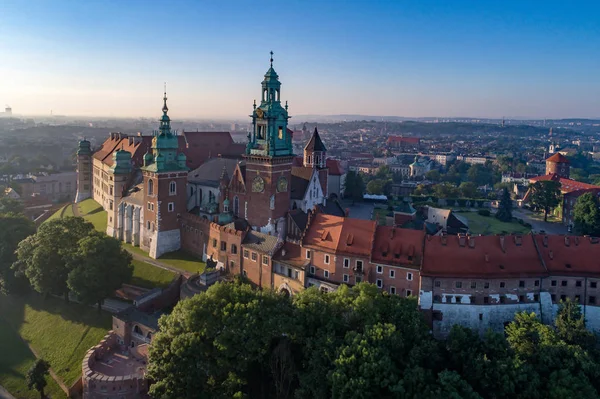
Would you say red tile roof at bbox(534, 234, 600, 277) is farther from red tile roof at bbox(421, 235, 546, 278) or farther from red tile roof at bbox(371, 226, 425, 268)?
red tile roof at bbox(371, 226, 425, 268)

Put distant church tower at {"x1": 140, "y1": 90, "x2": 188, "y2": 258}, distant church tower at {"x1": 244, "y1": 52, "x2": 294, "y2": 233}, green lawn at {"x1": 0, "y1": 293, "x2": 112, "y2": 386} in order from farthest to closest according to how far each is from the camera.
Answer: distant church tower at {"x1": 140, "y1": 90, "x2": 188, "y2": 258} → distant church tower at {"x1": 244, "y1": 52, "x2": 294, "y2": 233} → green lawn at {"x1": 0, "y1": 293, "x2": 112, "y2": 386}

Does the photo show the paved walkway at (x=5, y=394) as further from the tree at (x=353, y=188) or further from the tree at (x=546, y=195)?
the tree at (x=546, y=195)

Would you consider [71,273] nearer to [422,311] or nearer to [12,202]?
[422,311]

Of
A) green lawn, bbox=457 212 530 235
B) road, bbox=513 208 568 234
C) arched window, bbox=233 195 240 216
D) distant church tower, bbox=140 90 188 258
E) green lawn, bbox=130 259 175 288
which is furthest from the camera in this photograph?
road, bbox=513 208 568 234

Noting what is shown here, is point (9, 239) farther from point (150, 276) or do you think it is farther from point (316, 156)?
point (316, 156)

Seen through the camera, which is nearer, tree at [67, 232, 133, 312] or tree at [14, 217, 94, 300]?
tree at [67, 232, 133, 312]

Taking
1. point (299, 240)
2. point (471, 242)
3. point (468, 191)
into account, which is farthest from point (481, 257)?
point (468, 191)

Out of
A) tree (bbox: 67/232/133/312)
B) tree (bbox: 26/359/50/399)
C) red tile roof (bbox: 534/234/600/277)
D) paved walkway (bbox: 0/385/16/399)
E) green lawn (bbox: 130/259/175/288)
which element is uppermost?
red tile roof (bbox: 534/234/600/277)

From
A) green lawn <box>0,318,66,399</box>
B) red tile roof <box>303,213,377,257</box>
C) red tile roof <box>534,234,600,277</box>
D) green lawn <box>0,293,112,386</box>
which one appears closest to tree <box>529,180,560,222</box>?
red tile roof <box>534,234,600,277</box>
